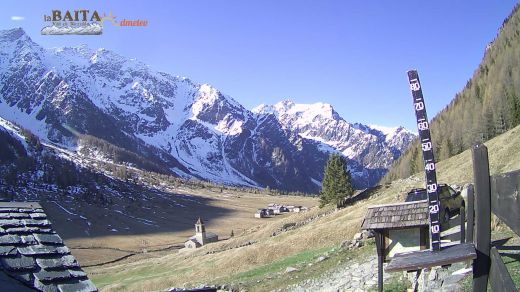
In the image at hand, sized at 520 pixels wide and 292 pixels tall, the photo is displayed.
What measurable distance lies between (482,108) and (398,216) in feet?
405

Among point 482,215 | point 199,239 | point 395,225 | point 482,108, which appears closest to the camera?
point 482,215

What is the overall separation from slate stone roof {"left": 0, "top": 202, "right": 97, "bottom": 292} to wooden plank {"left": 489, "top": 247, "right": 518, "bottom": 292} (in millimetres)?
5697

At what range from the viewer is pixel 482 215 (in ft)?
16.3

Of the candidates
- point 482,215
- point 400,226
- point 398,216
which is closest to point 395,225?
point 400,226

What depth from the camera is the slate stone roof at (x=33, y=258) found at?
6.57m

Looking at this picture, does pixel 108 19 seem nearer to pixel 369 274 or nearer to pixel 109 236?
pixel 369 274

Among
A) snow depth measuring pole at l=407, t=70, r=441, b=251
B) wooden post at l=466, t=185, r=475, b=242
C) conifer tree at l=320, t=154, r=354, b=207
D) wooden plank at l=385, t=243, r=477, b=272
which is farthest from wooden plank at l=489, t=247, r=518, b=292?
conifer tree at l=320, t=154, r=354, b=207

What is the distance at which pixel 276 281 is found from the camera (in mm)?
31422

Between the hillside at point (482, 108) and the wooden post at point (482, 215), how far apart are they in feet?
306

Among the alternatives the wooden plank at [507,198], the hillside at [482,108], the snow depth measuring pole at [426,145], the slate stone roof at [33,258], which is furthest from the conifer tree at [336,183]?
the wooden plank at [507,198]

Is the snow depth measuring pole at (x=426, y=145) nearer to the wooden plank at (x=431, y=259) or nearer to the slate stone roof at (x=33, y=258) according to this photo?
the wooden plank at (x=431, y=259)

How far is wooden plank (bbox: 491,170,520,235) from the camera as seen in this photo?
4.15m

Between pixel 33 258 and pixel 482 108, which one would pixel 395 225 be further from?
pixel 482 108

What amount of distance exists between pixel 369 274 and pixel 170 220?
16986 cm
